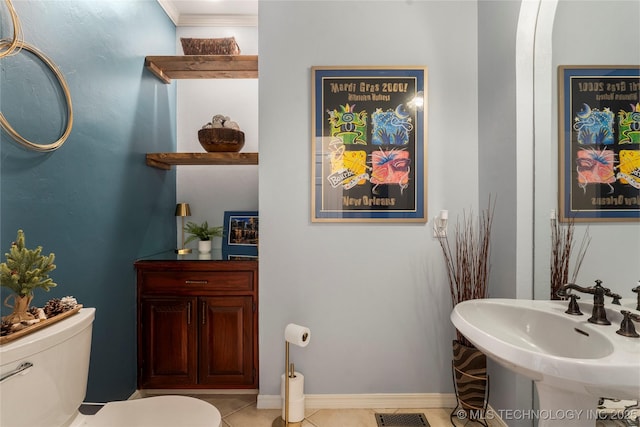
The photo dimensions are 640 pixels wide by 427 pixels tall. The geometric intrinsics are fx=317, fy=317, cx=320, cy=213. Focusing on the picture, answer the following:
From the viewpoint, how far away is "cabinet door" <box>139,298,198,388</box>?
80.0 inches

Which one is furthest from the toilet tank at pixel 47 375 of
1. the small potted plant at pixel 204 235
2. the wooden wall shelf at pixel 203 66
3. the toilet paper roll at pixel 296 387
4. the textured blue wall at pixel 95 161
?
the wooden wall shelf at pixel 203 66

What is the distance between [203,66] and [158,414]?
205cm

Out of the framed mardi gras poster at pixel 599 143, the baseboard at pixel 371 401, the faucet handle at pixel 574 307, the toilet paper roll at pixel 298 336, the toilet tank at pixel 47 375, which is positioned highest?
the framed mardi gras poster at pixel 599 143

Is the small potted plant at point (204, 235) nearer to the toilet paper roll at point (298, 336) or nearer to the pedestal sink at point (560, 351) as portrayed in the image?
the toilet paper roll at point (298, 336)

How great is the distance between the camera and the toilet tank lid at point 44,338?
95 centimetres

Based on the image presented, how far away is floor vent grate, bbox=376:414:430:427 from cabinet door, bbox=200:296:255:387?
832 millimetres

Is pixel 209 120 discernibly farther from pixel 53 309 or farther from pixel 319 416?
pixel 319 416

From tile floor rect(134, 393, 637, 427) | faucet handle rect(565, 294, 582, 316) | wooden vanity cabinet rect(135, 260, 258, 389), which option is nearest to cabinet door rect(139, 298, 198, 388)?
wooden vanity cabinet rect(135, 260, 258, 389)

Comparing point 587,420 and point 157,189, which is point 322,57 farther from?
point 587,420

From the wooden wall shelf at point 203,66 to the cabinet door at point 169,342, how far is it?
1574mm

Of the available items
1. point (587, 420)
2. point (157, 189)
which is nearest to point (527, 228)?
point (587, 420)

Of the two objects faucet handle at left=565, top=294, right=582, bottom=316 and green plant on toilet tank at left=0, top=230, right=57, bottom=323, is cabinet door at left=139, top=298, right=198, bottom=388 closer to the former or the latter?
green plant on toilet tank at left=0, top=230, right=57, bottom=323

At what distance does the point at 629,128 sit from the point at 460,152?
0.94 metres

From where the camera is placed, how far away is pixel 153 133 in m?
2.29
